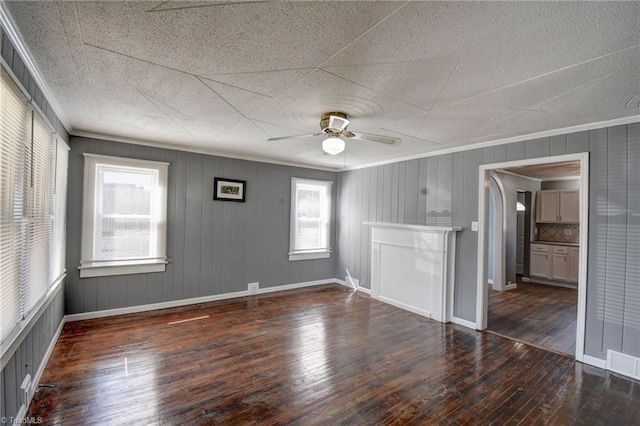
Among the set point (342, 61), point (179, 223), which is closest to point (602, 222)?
point (342, 61)

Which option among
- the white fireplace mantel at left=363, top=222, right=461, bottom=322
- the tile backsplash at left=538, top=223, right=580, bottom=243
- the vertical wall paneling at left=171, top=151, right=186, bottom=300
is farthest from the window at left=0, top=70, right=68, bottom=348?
the tile backsplash at left=538, top=223, right=580, bottom=243

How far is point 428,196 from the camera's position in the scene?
449 cm

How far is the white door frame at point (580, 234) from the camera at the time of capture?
298 cm

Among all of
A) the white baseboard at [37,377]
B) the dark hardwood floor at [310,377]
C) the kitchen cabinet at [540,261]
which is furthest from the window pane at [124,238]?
the kitchen cabinet at [540,261]

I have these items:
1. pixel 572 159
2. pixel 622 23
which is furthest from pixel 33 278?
pixel 572 159

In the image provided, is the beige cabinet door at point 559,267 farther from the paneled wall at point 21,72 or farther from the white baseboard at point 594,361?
the paneled wall at point 21,72

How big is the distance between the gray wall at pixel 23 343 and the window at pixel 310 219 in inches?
137

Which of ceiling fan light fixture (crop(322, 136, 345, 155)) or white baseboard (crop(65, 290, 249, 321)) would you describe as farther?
white baseboard (crop(65, 290, 249, 321))

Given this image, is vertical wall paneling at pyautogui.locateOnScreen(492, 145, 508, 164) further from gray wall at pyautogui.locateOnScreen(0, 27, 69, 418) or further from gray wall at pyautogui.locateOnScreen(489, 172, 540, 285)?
gray wall at pyautogui.locateOnScreen(0, 27, 69, 418)

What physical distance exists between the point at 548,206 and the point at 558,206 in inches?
7.1

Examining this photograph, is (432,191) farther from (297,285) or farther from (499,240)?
(297,285)

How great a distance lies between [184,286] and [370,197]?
345 cm

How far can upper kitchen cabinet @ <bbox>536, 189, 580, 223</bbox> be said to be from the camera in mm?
6207

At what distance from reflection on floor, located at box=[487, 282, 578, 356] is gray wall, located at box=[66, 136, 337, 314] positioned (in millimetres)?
3237
